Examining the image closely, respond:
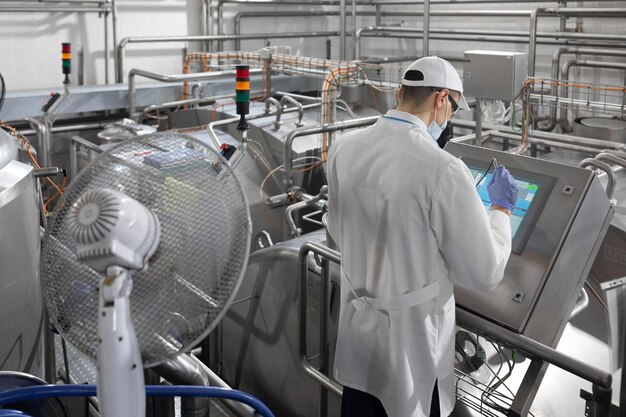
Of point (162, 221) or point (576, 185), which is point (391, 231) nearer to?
point (576, 185)

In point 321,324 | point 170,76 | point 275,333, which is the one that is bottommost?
point 275,333

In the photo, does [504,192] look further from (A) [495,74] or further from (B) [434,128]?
(A) [495,74]

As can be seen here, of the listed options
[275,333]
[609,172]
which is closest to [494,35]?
[609,172]

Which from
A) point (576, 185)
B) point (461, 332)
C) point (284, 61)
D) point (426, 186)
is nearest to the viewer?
point (426, 186)

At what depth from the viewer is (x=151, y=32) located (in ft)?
19.8

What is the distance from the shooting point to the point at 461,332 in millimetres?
1901

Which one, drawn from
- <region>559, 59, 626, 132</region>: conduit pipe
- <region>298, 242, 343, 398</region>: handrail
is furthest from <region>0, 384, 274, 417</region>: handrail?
<region>559, 59, 626, 132</region>: conduit pipe

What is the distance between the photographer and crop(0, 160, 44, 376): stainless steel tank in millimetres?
1650

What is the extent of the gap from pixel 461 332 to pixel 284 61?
2891mm

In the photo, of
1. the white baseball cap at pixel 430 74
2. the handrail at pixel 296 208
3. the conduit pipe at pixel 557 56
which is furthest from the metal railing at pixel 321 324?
the conduit pipe at pixel 557 56

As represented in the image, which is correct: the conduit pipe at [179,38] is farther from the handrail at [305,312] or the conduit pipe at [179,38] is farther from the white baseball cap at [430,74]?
the white baseball cap at [430,74]

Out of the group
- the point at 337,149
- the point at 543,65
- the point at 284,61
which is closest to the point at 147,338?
the point at 337,149

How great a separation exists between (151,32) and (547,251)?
5.20 metres

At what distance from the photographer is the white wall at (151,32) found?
17.1ft
